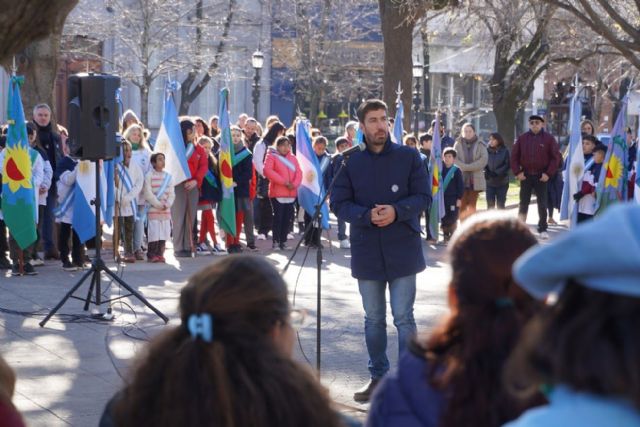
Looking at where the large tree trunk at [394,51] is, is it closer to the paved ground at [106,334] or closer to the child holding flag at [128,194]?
the paved ground at [106,334]

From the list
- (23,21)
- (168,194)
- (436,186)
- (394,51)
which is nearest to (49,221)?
(168,194)

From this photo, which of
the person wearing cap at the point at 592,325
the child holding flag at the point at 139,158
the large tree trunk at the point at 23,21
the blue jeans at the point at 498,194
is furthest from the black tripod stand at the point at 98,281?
the blue jeans at the point at 498,194

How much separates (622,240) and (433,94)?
53283 millimetres

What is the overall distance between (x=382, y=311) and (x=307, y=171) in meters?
9.63

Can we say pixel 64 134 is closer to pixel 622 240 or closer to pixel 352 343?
pixel 352 343

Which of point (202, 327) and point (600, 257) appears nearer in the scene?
point (600, 257)

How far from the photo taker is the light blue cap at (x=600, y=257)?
1530 millimetres

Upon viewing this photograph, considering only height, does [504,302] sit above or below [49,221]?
above

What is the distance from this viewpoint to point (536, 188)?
18.7 meters

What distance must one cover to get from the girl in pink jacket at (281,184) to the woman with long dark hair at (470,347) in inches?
532

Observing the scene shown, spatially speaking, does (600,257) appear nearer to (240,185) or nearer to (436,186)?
(240,185)

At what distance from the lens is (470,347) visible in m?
2.62

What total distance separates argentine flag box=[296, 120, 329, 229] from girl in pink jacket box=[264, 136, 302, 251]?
355mm

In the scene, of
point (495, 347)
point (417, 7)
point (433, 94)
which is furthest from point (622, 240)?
point (433, 94)
